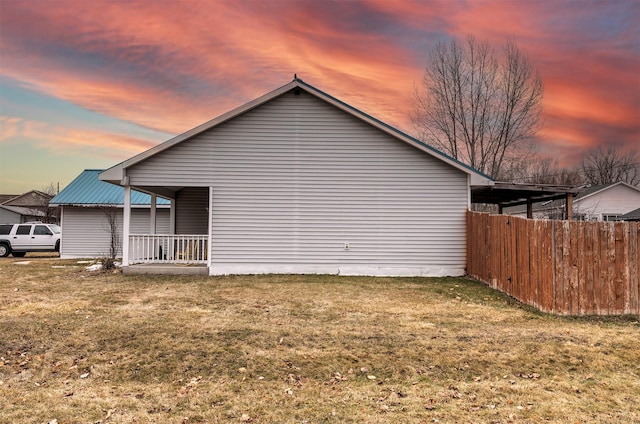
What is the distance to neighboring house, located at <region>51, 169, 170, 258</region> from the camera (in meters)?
20.2

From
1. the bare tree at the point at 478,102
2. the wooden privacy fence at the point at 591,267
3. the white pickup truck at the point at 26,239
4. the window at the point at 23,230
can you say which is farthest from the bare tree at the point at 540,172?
the window at the point at 23,230

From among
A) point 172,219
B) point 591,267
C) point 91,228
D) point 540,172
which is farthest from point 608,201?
point 91,228

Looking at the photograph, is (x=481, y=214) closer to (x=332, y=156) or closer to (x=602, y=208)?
(x=332, y=156)

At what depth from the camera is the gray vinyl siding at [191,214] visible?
57.0 feet

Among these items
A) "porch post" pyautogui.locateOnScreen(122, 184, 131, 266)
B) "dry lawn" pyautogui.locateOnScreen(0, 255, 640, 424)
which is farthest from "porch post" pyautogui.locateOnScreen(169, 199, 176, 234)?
"dry lawn" pyautogui.locateOnScreen(0, 255, 640, 424)

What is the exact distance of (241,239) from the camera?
12.7 m

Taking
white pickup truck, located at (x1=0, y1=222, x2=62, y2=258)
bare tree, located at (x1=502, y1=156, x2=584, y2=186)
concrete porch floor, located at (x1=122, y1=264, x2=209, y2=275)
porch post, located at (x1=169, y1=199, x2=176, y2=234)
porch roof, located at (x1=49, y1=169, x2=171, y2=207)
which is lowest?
concrete porch floor, located at (x1=122, y1=264, x2=209, y2=275)

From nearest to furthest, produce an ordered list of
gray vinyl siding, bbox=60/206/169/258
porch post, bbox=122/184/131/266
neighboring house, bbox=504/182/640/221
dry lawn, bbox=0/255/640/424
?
dry lawn, bbox=0/255/640/424 < porch post, bbox=122/184/131/266 < gray vinyl siding, bbox=60/206/169/258 < neighboring house, bbox=504/182/640/221

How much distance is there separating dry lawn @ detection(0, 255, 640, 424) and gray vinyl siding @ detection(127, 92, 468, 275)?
3.78m

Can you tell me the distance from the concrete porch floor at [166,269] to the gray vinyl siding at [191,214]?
4.65 meters

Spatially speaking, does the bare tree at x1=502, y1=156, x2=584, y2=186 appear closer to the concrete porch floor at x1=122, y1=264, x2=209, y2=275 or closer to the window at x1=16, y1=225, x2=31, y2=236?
the concrete porch floor at x1=122, y1=264, x2=209, y2=275

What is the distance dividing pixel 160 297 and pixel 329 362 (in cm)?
547

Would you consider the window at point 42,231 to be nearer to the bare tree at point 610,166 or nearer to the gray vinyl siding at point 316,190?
the gray vinyl siding at point 316,190

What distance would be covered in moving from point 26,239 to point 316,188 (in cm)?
1720
